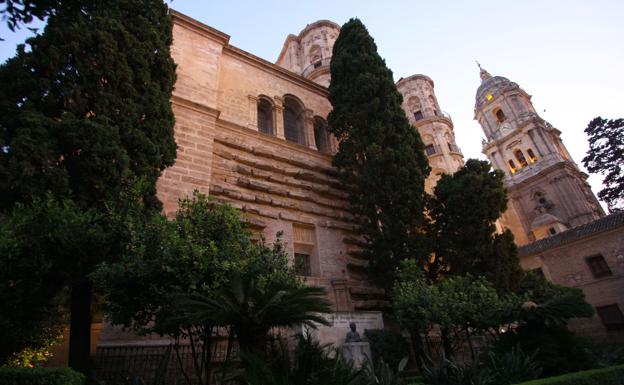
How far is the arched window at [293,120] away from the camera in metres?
16.1

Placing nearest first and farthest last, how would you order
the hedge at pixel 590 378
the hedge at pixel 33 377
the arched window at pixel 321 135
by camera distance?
the hedge at pixel 33 377
the hedge at pixel 590 378
the arched window at pixel 321 135

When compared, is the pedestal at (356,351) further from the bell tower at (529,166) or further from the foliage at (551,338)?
the bell tower at (529,166)

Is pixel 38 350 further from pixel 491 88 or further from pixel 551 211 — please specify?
pixel 491 88

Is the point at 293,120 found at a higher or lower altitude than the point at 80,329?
higher

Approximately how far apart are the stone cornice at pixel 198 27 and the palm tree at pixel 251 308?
482 inches

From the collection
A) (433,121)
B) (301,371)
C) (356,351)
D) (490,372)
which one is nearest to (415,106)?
(433,121)

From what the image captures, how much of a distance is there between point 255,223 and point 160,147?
3.75 meters

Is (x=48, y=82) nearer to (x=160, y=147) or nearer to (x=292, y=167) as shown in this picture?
(x=160, y=147)

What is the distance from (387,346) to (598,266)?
62.2ft

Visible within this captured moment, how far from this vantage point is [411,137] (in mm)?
13227

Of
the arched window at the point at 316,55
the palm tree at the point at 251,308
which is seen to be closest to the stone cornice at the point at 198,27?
the arched window at the point at 316,55

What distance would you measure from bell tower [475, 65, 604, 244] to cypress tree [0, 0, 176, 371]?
36.0m

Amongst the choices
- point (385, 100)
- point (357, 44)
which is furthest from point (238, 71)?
point (385, 100)

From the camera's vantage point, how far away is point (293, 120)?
16.9 m
